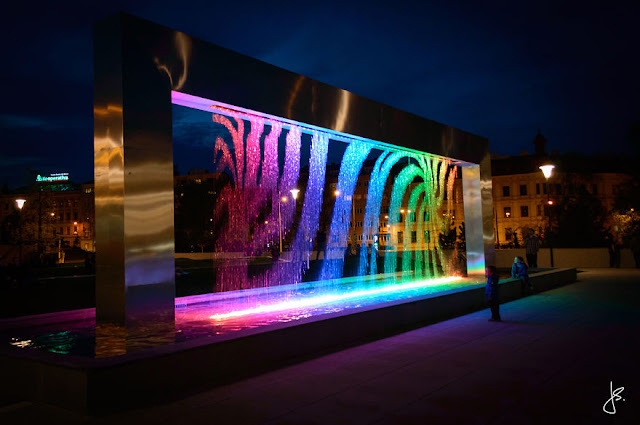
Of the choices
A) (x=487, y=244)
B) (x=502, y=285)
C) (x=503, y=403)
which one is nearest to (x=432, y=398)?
(x=503, y=403)

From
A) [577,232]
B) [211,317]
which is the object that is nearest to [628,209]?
[577,232]

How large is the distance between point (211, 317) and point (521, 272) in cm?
897

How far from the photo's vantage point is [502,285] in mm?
14070

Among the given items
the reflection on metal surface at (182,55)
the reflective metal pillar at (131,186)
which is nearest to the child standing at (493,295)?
the reflective metal pillar at (131,186)

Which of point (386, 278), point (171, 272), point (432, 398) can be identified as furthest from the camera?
point (386, 278)

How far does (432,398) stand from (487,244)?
1389 cm

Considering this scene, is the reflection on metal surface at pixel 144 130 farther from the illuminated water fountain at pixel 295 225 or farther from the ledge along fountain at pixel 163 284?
the illuminated water fountain at pixel 295 225

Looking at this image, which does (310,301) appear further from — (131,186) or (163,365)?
(163,365)

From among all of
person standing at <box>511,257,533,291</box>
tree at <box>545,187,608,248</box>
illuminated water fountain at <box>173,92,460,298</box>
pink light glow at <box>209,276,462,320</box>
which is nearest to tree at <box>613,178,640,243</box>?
tree at <box>545,187,608,248</box>

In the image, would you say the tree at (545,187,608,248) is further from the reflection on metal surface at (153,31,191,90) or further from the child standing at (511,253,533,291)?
the reflection on metal surface at (153,31,191,90)

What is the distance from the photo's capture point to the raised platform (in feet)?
17.7

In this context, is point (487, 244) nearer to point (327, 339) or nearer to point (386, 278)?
point (386, 278)

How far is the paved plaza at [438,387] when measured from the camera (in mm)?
5109

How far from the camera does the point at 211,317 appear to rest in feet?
35.3
